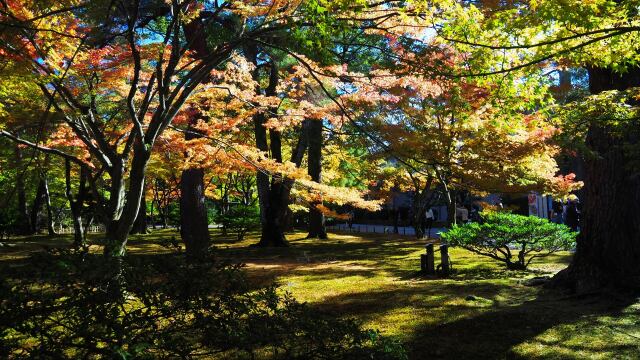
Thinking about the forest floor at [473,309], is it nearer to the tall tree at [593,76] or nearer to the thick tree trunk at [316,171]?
the tall tree at [593,76]

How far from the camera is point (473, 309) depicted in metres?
7.30

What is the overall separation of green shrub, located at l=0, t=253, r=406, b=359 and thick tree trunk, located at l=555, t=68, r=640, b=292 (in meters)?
6.24

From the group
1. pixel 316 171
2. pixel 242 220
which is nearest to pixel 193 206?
pixel 242 220

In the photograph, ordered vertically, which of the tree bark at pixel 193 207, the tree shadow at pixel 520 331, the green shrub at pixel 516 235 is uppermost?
the tree bark at pixel 193 207

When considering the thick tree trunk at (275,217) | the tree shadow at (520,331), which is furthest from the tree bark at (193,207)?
the tree shadow at (520,331)

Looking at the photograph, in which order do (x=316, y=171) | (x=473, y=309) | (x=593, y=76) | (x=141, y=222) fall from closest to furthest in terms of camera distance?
(x=473, y=309)
(x=593, y=76)
(x=316, y=171)
(x=141, y=222)

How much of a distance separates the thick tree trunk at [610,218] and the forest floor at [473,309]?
1.39 ft

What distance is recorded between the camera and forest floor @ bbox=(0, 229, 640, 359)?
5621mm

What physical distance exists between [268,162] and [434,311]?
253 inches

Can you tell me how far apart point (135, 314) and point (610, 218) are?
302 inches

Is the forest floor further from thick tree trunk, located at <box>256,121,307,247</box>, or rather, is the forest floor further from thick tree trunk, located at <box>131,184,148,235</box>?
thick tree trunk, located at <box>131,184,148,235</box>

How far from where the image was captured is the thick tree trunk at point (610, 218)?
7.70 meters

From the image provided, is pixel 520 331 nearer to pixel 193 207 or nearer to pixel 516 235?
pixel 516 235

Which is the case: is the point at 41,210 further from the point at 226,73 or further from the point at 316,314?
the point at 316,314
